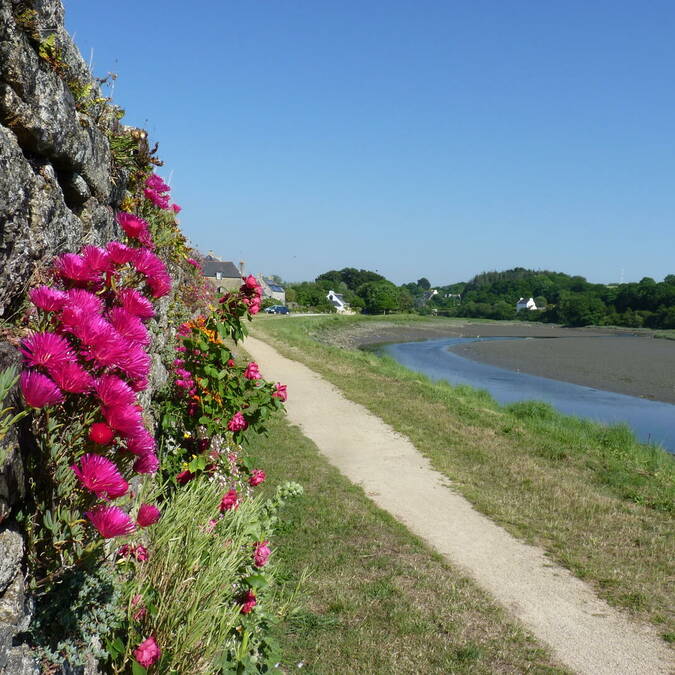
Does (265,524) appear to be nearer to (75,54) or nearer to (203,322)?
(203,322)

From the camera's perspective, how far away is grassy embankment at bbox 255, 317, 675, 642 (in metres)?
5.70

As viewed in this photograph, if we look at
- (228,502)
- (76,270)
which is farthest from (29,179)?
(228,502)

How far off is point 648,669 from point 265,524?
276 cm

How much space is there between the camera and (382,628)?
430 centimetres

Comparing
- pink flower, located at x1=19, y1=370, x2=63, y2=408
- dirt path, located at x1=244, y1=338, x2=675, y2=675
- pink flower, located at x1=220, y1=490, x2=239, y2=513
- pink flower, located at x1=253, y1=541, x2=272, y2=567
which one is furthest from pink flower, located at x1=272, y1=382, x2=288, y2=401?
pink flower, located at x1=19, y1=370, x2=63, y2=408

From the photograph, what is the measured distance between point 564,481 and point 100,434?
8127 mm

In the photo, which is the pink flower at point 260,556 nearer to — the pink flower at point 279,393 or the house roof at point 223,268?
the pink flower at point 279,393

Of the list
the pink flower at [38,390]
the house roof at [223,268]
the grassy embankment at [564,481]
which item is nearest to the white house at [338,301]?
the house roof at [223,268]

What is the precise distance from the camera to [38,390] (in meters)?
1.70

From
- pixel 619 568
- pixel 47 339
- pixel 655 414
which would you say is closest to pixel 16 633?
pixel 47 339

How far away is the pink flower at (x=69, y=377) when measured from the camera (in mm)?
1739

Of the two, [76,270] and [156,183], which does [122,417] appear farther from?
[156,183]

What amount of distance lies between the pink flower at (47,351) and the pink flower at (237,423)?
9.26ft

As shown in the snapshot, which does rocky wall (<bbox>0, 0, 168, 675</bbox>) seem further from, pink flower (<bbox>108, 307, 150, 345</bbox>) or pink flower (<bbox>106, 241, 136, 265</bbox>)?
pink flower (<bbox>106, 241, 136, 265</bbox>)
